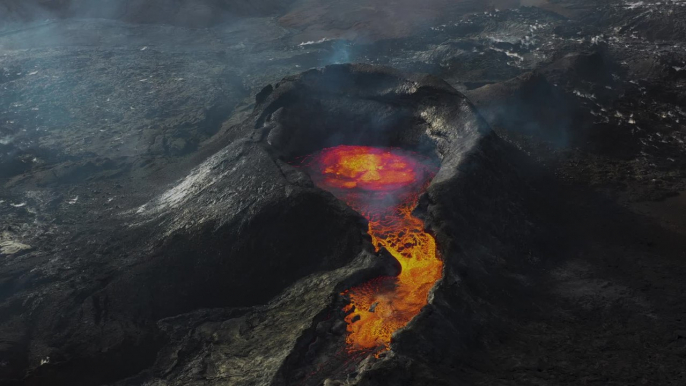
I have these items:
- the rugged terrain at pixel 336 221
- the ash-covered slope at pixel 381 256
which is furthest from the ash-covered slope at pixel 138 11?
the ash-covered slope at pixel 381 256

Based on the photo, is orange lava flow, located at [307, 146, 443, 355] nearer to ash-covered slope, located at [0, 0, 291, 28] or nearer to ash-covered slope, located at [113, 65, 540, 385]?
ash-covered slope, located at [113, 65, 540, 385]

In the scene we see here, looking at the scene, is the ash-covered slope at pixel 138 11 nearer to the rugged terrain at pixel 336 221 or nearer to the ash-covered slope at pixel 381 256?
the rugged terrain at pixel 336 221

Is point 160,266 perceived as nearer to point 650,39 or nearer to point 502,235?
point 502,235

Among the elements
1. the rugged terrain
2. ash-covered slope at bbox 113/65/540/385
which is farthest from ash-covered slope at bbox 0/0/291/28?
ash-covered slope at bbox 113/65/540/385

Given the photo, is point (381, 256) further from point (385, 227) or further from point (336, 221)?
point (385, 227)

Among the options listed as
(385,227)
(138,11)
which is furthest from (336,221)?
(138,11)

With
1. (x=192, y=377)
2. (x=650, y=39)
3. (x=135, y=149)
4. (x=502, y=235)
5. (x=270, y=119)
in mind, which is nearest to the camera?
(x=192, y=377)

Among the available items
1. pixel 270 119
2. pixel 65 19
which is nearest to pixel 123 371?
pixel 270 119
